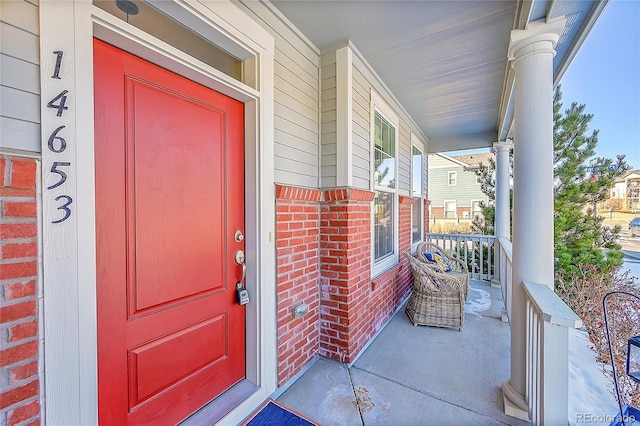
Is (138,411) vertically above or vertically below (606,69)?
below

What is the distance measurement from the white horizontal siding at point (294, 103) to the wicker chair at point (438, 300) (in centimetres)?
179

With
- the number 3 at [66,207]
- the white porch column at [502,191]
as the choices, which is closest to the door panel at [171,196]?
Answer: the number 3 at [66,207]

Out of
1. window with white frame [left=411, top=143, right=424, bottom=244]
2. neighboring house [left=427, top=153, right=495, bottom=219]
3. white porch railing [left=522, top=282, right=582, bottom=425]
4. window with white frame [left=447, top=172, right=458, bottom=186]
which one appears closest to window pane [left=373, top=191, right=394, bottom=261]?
window with white frame [left=411, top=143, right=424, bottom=244]

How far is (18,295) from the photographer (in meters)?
0.89

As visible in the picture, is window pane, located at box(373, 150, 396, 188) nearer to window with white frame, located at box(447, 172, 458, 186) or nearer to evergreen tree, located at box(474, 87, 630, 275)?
evergreen tree, located at box(474, 87, 630, 275)

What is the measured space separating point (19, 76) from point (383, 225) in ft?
10.0

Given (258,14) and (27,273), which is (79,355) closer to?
(27,273)

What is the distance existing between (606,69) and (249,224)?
20.1 ft

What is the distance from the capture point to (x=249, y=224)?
Answer: 183 centimetres

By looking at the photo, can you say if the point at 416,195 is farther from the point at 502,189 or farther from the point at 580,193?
the point at 580,193

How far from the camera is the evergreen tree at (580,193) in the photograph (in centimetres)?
425

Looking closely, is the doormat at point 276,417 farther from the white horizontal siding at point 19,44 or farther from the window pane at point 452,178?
the window pane at point 452,178

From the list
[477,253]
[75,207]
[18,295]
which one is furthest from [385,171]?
[477,253]

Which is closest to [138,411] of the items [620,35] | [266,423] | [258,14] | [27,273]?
[266,423]
